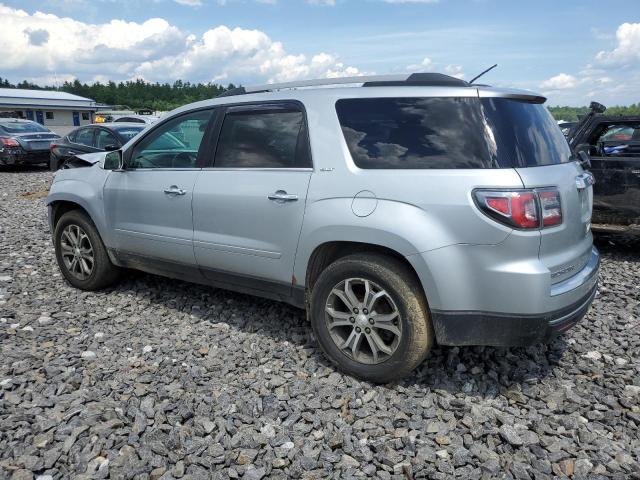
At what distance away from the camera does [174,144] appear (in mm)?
4613

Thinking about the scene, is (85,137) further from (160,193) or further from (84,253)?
(160,193)

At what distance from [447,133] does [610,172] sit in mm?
4312

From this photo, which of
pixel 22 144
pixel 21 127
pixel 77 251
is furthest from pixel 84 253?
pixel 21 127

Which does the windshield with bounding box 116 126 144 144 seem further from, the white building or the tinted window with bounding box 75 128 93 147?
the white building

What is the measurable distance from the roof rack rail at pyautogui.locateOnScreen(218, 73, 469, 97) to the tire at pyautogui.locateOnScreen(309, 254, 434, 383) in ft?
3.68

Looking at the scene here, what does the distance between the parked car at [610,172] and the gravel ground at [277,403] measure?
1.93 m

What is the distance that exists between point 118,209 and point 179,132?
2.95 feet

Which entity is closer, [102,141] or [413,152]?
[413,152]

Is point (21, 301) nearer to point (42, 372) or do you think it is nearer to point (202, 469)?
point (42, 372)

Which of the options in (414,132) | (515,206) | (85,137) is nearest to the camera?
(515,206)

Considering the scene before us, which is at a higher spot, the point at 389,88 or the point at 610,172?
the point at 389,88

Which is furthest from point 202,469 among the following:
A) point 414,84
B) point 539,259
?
point 414,84

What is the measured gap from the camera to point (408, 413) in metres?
3.16

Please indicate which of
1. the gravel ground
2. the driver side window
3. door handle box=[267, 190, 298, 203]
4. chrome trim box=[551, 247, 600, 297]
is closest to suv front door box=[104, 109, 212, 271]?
the driver side window
